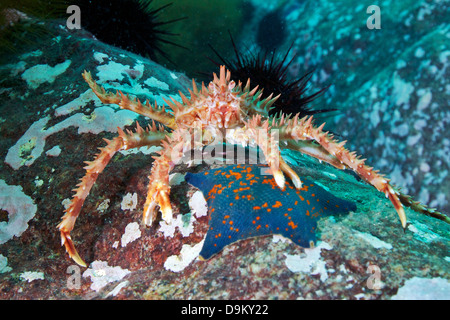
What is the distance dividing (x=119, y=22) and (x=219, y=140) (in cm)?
419

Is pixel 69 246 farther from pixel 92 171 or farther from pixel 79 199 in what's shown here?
pixel 92 171

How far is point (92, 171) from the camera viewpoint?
235 cm

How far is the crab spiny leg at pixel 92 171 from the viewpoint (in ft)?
7.33

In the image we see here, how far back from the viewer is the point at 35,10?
4.73m

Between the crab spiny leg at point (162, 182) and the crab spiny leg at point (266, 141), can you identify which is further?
the crab spiny leg at point (162, 182)

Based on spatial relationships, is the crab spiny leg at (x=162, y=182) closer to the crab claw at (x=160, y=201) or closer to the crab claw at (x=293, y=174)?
the crab claw at (x=160, y=201)

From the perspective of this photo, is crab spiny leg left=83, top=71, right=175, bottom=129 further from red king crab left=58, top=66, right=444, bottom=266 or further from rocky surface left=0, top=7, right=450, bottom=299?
rocky surface left=0, top=7, right=450, bottom=299

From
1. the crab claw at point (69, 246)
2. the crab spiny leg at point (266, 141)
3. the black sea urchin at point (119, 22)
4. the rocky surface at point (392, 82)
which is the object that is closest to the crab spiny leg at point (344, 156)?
the crab spiny leg at point (266, 141)

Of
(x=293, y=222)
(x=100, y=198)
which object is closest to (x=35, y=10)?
(x=100, y=198)

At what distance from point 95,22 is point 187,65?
3.27 meters

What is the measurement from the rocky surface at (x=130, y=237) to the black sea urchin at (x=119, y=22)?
5.73 ft

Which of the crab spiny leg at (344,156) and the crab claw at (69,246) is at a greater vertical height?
the crab spiny leg at (344,156)

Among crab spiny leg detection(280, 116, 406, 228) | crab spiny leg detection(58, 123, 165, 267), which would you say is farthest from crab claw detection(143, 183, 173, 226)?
crab spiny leg detection(280, 116, 406, 228)
